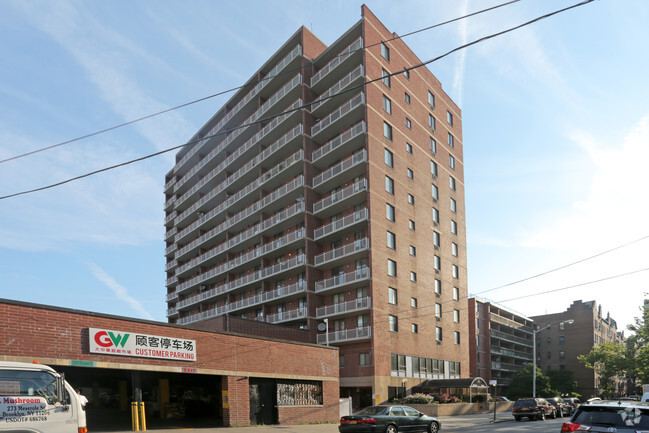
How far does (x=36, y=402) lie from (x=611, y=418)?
11333 mm

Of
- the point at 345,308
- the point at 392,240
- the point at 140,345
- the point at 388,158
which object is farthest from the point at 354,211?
the point at 140,345

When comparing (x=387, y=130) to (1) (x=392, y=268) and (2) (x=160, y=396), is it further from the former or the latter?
(2) (x=160, y=396)

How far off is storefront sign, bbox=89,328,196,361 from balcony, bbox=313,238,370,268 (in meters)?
23.8

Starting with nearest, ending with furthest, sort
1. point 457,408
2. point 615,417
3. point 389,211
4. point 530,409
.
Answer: point 615,417 → point 530,409 → point 457,408 → point 389,211

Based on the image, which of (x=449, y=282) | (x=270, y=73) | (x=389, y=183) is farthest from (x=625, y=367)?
(x=270, y=73)

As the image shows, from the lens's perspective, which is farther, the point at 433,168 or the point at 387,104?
the point at 433,168

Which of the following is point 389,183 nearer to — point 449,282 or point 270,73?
point 449,282

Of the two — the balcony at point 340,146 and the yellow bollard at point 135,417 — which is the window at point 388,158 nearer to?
the balcony at point 340,146

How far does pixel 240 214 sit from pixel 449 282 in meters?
24.0

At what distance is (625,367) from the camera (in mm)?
62344

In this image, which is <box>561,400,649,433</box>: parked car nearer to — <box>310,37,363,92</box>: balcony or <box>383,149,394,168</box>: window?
<box>383,149,394,168</box>: window

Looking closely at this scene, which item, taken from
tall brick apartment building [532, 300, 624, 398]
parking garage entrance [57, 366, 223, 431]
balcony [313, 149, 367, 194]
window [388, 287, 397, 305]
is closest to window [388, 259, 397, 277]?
window [388, 287, 397, 305]

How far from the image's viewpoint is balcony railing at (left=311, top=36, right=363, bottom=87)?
158ft

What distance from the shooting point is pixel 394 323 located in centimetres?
4581
